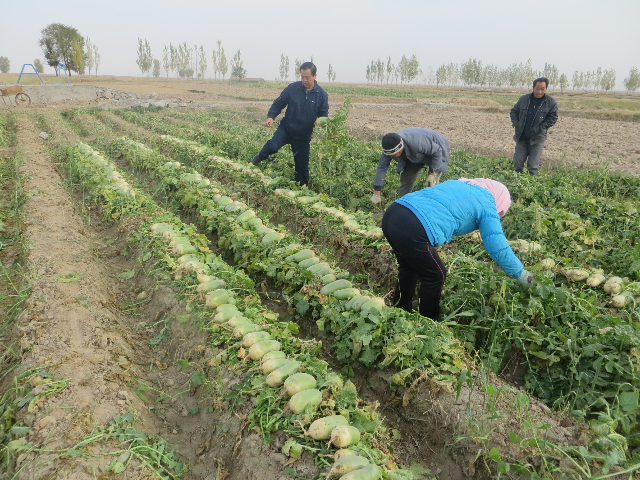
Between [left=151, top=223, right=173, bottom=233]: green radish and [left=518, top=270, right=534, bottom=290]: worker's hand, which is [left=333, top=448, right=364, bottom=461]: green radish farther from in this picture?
[left=151, top=223, right=173, bottom=233]: green radish

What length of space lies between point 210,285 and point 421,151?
3.31 meters

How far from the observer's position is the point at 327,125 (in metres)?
7.54

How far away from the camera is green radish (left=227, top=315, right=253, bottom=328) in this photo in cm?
337

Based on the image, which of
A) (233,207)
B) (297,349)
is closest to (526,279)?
(297,349)

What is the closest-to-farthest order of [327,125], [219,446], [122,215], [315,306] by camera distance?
1. [219,446]
2. [315,306]
3. [122,215]
4. [327,125]

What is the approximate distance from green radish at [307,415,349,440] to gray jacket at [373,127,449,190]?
11.4 feet

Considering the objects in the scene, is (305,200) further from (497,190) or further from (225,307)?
(497,190)

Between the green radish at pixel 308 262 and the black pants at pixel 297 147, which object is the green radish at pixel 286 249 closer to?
the green radish at pixel 308 262

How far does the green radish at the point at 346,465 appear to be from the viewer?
86.4 inches

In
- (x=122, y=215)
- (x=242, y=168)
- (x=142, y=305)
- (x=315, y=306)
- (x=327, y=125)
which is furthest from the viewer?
(x=242, y=168)

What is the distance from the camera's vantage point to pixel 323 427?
7.94ft

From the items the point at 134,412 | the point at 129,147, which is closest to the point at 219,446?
the point at 134,412

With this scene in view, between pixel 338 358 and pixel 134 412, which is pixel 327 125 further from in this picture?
pixel 134 412

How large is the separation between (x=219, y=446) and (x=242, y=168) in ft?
20.0
